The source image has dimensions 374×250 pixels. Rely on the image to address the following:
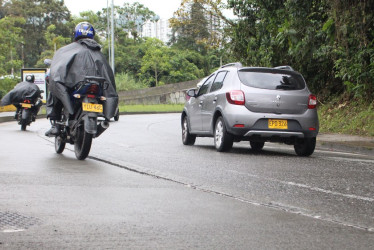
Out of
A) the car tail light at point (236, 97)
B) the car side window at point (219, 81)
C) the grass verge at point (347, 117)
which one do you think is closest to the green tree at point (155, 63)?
the grass verge at point (347, 117)

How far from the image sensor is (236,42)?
22938 mm

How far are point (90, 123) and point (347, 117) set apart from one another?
10.5 m

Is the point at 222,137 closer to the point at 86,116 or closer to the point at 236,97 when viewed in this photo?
the point at 236,97

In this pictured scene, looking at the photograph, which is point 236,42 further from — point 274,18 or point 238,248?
point 238,248

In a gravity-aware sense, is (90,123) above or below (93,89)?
below

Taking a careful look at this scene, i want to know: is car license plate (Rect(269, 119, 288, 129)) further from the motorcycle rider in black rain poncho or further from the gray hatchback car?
the motorcycle rider in black rain poncho

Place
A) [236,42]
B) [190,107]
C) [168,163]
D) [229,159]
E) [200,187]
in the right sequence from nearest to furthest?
[200,187]
[168,163]
[229,159]
[190,107]
[236,42]

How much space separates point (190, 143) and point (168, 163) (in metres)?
4.49

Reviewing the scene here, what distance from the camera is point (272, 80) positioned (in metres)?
11.8

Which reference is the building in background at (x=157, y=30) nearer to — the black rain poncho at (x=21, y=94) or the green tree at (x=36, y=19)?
the green tree at (x=36, y=19)

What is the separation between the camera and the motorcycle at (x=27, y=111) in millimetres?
19781

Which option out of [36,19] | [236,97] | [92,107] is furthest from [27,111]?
[36,19]

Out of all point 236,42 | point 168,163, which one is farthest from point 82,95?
point 236,42

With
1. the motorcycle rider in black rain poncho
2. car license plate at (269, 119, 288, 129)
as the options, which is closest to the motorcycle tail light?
the motorcycle rider in black rain poncho
